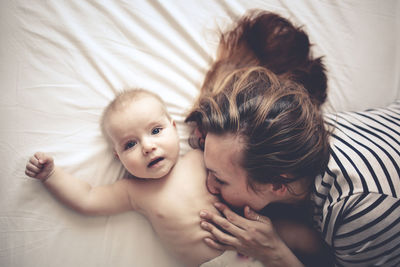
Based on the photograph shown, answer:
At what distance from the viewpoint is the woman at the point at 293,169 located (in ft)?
2.18

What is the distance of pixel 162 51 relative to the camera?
942 millimetres

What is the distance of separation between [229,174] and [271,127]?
6.9 inches

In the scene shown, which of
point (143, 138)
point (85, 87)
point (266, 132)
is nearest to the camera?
point (266, 132)

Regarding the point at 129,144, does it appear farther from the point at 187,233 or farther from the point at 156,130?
the point at 187,233

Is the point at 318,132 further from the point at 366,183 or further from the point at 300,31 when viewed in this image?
the point at 300,31

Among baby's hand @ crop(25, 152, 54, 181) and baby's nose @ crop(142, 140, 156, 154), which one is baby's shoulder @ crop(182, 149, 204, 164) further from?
baby's hand @ crop(25, 152, 54, 181)

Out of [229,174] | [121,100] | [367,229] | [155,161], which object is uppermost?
[121,100]

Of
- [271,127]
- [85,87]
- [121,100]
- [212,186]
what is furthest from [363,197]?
[85,87]

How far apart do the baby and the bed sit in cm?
5

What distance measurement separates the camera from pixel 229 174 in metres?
0.73

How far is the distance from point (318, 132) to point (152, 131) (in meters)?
0.47

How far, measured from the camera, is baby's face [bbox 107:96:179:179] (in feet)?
2.50

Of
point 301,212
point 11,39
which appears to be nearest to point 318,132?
point 301,212

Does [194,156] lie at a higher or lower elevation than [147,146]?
lower
